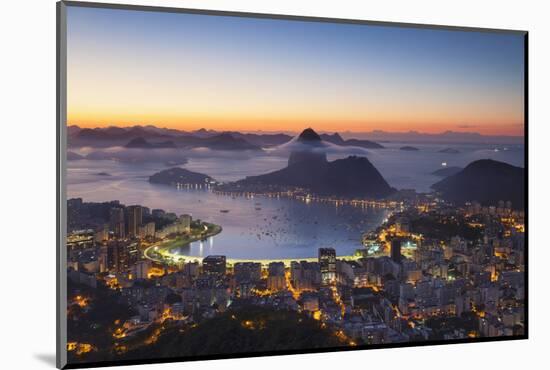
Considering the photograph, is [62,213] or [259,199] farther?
[259,199]

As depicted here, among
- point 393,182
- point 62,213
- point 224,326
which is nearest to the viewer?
point 62,213

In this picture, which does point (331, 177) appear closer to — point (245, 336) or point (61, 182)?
point (245, 336)

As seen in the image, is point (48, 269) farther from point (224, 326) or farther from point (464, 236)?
point (464, 236)

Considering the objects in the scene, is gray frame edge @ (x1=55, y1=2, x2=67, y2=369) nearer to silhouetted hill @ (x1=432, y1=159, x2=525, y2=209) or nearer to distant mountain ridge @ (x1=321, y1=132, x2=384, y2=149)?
distant mountain ridge @ (x1=321, y1=132, x2=384, y2=149)

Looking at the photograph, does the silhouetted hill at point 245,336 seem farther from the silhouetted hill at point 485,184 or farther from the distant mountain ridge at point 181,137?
the silhouetted hill at point 485,184

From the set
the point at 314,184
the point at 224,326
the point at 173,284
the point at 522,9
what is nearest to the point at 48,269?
the point at 173,284

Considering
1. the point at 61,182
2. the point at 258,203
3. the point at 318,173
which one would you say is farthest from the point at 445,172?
the point at 61,182

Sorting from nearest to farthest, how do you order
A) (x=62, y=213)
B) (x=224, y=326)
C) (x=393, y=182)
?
(x=62, y=213) → (x=224, y=326) → (x=393, y=182)

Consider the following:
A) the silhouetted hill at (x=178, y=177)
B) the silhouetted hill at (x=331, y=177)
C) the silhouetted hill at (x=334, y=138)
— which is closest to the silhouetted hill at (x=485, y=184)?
the silhouetted hill at (x=331, y=177)
